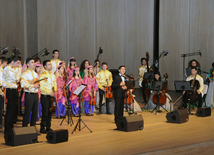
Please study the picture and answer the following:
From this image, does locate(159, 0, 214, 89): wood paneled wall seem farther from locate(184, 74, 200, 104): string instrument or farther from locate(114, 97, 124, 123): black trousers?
locate(114, 97, 124, 123): black trousers

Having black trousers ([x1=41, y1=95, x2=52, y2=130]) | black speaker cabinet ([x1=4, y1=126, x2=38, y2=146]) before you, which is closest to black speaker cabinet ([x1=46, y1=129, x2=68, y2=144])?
black speaker cabinet ([x1=4, y1=126, x2=38, y2=146])

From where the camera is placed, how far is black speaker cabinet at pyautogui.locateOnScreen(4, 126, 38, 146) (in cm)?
456

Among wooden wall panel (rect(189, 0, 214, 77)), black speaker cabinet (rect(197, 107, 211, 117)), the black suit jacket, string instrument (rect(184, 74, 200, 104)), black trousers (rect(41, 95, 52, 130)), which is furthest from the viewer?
wooden wall panel (rect(189, 0, 214, 77))

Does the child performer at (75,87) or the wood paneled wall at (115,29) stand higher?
the wood paneled wall at (115,29)

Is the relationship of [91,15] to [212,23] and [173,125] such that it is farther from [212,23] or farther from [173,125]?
[173,125]

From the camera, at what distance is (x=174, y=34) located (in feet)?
48.4

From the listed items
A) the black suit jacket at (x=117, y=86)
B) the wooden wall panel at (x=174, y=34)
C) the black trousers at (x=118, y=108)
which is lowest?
the black trousers at (x=118, y=108)

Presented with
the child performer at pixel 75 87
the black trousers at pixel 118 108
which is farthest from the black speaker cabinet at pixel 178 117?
the child performer at pixel 75 87

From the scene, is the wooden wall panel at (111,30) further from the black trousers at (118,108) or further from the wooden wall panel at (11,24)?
the black trousers at (118,108)

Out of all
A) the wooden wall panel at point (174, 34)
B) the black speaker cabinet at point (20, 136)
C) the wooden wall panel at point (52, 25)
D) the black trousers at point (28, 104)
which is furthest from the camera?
the wooden wall panel at point (174, 34)

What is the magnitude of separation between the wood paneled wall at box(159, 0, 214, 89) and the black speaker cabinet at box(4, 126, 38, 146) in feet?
36.7

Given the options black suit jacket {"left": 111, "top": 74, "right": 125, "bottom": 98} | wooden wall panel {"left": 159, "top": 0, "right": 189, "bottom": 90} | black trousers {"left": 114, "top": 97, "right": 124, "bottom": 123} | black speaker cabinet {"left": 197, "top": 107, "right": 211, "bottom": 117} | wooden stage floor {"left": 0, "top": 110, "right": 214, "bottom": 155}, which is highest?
wooden wall panel {"left": 159, "top": 0, "right": 189, "bottom": 90}

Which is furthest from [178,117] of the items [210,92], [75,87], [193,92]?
[210,92]

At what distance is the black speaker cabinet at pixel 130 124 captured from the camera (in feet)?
19.0
